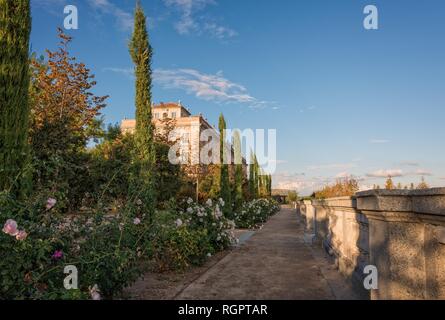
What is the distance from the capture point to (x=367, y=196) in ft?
11.8

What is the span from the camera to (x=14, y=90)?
7.24 m

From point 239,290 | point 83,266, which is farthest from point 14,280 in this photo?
point 239,290

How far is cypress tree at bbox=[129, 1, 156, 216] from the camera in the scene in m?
10.3

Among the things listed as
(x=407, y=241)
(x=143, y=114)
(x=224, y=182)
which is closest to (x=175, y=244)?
(x=143, y=114)

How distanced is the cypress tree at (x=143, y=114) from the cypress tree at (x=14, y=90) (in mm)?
3487

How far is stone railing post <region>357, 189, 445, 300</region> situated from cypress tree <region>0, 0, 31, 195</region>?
21.4ft

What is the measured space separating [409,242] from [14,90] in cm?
780

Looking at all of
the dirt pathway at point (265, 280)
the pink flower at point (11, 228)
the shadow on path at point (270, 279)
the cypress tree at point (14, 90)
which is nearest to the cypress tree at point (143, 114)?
the dirt pathway at point (265, 280)

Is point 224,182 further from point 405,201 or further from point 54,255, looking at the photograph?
point 405,201

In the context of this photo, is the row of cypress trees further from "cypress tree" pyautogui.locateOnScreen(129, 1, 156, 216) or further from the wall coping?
the wall coping

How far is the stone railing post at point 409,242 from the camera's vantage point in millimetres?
2658

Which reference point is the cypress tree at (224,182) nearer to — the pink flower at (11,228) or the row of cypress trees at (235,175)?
the row of cypress trees at (235,175)

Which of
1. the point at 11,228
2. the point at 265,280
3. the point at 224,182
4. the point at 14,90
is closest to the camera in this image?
the point at 11,228
